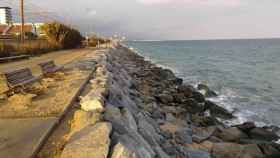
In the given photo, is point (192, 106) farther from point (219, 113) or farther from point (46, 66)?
point (46, 66)

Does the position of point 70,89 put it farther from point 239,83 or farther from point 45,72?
point 239,83

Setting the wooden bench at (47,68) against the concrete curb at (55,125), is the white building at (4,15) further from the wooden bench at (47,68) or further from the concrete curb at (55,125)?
the concrete curb at (55,125)

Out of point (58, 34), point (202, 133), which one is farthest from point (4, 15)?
point (202, 133)

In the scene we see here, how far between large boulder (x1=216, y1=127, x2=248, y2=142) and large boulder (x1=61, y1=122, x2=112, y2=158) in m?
5.34

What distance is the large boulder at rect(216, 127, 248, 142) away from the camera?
7.92 m

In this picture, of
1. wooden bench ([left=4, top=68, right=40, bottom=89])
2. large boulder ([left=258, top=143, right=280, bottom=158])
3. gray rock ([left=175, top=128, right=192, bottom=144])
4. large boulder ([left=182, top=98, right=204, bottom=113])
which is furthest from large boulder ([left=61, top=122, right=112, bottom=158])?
large boulder ([left=182, top=98, right=204, bottom=113])

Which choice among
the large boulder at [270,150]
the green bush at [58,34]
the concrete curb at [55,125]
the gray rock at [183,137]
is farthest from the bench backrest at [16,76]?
the green bush at [58,34]

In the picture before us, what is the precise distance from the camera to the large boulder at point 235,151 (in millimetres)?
6441

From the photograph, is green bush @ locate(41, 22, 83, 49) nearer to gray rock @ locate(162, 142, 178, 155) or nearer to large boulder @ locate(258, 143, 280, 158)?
gray rock @ locate(162, 142, 178, 155)

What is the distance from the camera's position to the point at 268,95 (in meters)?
16.1

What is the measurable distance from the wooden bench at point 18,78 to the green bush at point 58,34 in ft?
76.9

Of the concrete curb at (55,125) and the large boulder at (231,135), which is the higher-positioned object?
the concrete curb at (55,125)

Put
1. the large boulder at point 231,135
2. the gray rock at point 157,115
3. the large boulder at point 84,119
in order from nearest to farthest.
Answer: the large boulder at point 84,119
the large boulder at point 231,135
the gray rock at point 157,115

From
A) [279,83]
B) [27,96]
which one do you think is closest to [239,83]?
[279,83]
